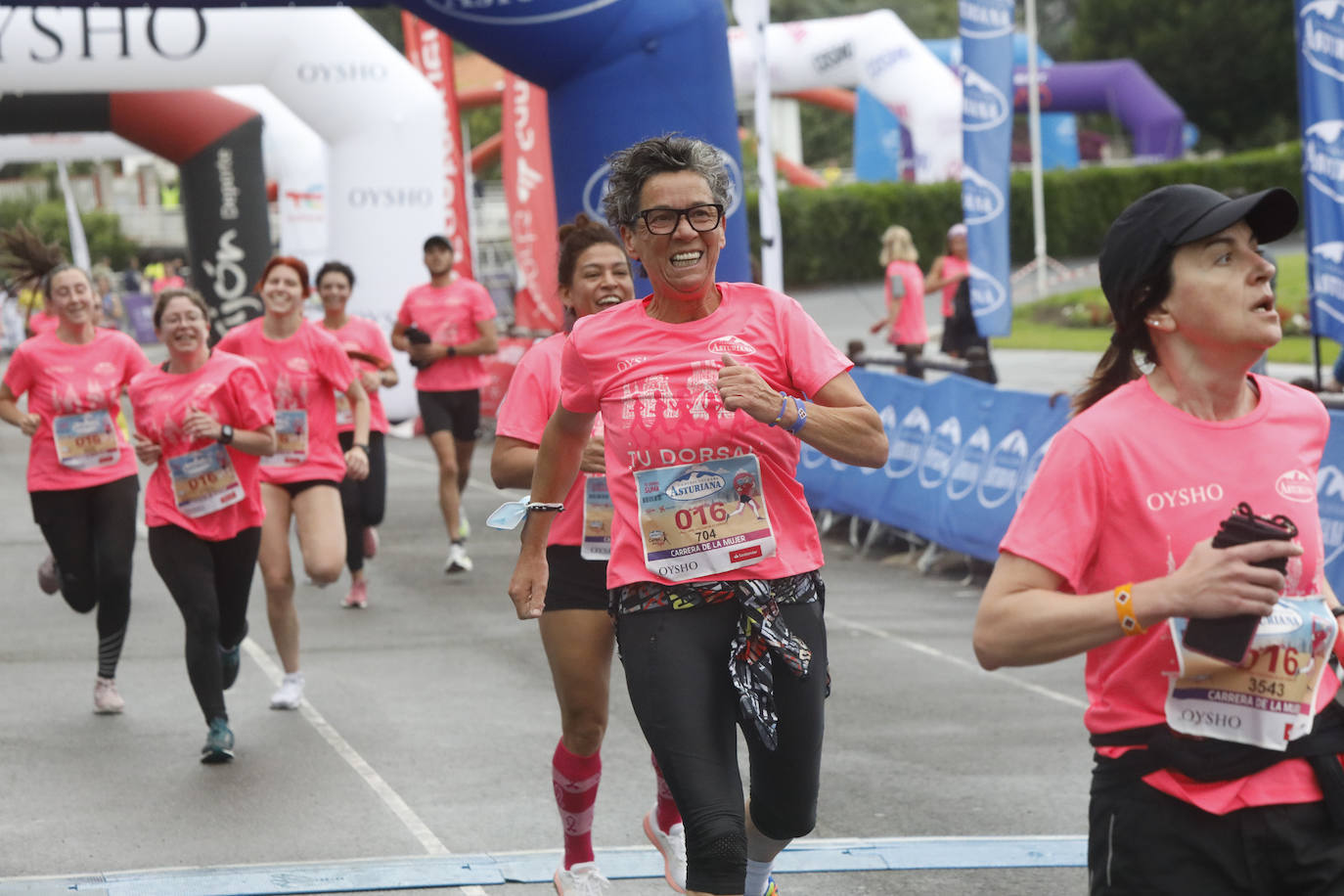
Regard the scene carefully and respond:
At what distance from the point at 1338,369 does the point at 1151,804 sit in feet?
24.9

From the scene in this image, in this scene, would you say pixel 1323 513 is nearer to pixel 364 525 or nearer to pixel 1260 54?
pixel 364 525

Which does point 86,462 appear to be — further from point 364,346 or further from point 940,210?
point 940,210

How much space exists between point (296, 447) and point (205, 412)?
121 cm

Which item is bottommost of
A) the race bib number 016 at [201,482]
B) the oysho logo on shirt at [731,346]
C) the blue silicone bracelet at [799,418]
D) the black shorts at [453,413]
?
the black shorts at [453,413]

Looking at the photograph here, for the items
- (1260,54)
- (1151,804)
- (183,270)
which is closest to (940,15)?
(1260,54)

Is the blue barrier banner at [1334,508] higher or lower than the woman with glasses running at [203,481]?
lower

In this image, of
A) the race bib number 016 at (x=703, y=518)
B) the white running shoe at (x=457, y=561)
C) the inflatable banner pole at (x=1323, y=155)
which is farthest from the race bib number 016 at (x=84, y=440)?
the inflatable banner pole at (x=1323, y=155)

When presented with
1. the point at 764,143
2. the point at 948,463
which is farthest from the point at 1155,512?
the point at 764,143

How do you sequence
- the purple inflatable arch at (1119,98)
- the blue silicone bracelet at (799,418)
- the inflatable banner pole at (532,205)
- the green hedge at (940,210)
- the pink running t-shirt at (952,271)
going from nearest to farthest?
the blue silicone bracelet at (799,418) < the pink running t-shirt at (952,271) < the inflatable banner pole at (532,205) < the green hedge at (940,210) < the purple inflatable arch at (1119,98)

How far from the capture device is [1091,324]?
29.8 m

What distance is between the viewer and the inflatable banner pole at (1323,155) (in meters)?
9.62

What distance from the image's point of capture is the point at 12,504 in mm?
15086

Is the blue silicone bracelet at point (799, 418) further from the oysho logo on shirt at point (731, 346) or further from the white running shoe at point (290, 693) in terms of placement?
the white running shoe at point (290, 693)

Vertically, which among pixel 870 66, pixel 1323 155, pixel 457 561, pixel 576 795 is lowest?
pixel 457 561
